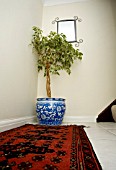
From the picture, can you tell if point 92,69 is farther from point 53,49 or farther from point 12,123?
point 12,123

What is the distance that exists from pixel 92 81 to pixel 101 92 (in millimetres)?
222

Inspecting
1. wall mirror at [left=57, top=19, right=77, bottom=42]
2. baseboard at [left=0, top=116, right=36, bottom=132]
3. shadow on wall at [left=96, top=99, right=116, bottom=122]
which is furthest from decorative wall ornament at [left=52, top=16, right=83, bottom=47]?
baseboard at [left=0, top=116, right=36, bottom=132]

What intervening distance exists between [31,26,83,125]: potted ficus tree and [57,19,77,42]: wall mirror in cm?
50

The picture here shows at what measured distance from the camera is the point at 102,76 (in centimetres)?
236

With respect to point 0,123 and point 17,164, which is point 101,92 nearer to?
point 0,123

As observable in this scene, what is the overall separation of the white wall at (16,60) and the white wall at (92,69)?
51 centimetres

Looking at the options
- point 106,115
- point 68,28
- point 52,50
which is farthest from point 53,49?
point 106,115

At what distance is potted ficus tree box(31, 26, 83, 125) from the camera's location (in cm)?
180

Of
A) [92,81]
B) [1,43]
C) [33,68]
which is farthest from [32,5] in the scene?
[92,81]

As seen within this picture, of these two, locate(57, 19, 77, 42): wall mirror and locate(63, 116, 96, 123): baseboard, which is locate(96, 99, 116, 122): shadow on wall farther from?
locate(57, 19, 77, 42): wall mirror

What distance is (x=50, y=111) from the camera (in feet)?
5.86

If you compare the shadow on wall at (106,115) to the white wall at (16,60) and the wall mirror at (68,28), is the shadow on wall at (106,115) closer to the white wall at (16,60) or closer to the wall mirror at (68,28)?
the white wall at (16,60)

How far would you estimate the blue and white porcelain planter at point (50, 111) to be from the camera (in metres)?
1.79

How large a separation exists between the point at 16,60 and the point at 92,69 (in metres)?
1.29
